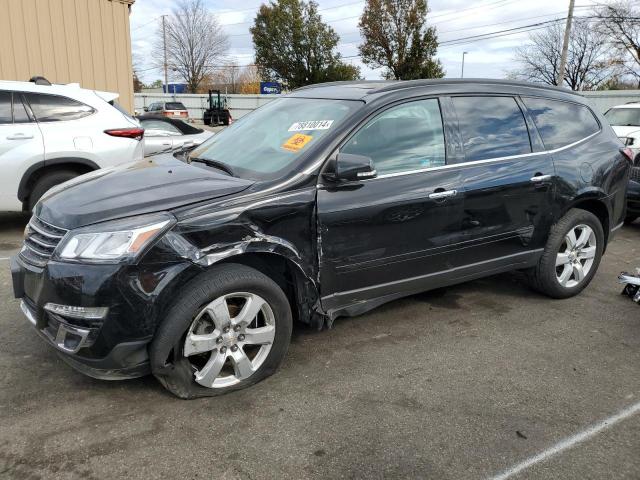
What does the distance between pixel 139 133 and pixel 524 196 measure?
461 cm

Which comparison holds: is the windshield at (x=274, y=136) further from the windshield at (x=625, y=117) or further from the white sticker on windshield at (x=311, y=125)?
the windshield at (x=625, y=117)

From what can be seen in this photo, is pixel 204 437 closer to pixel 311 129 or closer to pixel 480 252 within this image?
pixel 311 129

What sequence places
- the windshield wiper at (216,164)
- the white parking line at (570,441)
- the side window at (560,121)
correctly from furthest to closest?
the side window at (560,121) < the windshield wiper at (216,164) < the white parking line at (570,441)

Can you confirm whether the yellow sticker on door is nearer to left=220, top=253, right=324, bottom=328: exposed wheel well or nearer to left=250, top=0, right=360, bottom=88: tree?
left=220, top=253, right=324, bottom=328: exposed wheel well

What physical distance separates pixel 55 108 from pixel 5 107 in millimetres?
503

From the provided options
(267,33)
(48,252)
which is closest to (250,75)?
(267,33)

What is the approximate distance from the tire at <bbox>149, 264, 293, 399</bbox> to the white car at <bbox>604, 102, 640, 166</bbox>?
8572mm

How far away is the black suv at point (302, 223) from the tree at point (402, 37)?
121 feet

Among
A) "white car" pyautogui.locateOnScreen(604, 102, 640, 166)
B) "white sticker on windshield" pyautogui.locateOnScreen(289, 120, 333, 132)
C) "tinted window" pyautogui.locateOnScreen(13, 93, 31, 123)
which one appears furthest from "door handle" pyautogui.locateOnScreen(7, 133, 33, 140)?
"white car" pyautogui.locateOnScreen(604, 102, 640, 166)

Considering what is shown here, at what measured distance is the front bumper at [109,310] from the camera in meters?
2.61

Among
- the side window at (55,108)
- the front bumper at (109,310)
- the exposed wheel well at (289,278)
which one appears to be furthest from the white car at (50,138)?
the exposed wheel well at (289,278)

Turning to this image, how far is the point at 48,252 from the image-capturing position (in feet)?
9.26

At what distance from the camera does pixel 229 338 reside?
2.92 metres

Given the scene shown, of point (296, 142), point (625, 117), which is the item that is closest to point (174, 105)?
point (625, 117)
